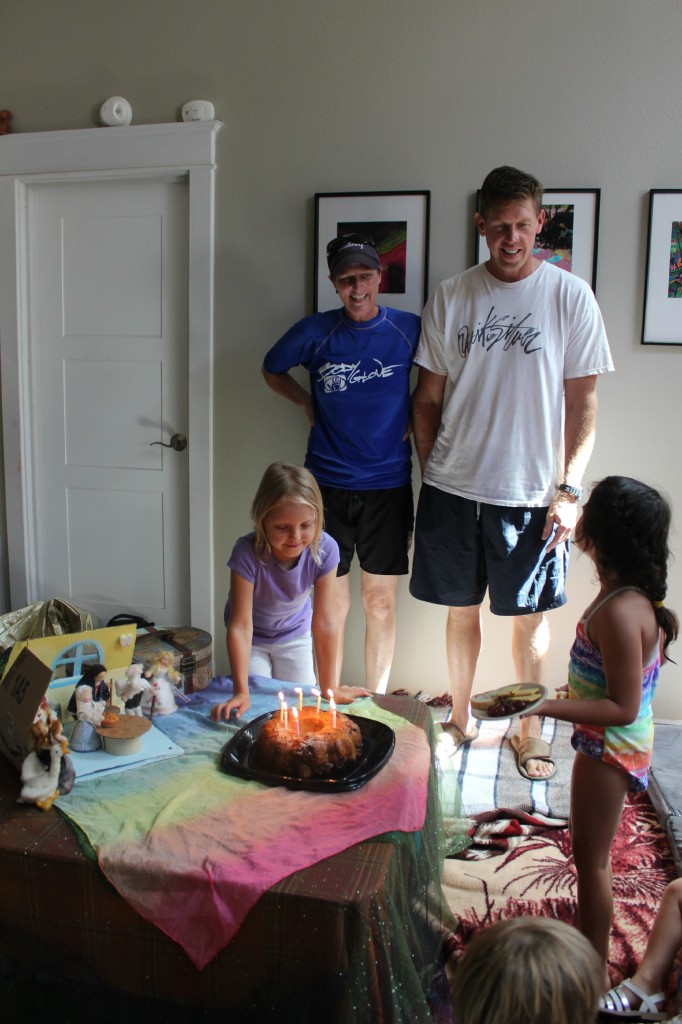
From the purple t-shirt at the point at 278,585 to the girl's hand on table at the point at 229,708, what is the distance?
335 mm

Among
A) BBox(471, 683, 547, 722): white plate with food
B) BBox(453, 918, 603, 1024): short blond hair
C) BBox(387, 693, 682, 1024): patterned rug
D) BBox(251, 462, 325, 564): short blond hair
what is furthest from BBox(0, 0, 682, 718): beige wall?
BBox(453, 918, 603, 1024): short blond hair

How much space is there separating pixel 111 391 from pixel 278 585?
156 centimetres

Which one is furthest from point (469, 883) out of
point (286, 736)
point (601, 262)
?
point (601, 262)

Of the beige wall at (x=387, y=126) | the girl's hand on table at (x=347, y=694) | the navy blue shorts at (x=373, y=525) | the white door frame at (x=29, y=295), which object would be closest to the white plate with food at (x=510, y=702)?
the girl's hand on table at (x=347, y=694)

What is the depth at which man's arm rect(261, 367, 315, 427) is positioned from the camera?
2.75 m

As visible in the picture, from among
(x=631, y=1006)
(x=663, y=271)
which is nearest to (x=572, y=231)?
(x=663, y=271)

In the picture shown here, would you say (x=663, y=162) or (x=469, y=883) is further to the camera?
(x=663, y=162)

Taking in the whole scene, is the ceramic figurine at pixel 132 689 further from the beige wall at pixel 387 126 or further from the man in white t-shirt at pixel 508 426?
the beige wall at pixel 387 126

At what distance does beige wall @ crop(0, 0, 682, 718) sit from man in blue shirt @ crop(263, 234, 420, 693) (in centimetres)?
35

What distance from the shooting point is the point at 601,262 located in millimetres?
2686

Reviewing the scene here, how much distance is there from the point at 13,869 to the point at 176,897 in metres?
0.28

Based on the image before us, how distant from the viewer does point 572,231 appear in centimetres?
267

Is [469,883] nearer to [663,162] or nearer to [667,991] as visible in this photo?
[667,991]

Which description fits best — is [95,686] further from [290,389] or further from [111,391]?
[111,391]
